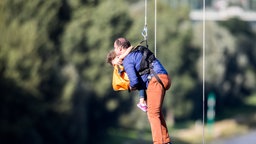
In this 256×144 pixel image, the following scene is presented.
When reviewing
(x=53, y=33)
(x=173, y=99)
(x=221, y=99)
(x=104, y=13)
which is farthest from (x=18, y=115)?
(x=221, y=99)

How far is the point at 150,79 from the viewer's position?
354 inches

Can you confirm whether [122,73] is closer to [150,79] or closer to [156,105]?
[150,79]

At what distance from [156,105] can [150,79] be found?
0.91ft

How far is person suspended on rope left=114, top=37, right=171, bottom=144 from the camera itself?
892 cm

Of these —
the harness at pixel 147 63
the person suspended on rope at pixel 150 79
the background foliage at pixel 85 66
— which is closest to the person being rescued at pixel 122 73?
the person suspended on rope at pixel 150 79

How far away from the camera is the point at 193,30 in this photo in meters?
37.1

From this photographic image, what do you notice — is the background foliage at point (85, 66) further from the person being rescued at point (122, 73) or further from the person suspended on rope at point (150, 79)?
the person suspended on rope at point (150, 79)

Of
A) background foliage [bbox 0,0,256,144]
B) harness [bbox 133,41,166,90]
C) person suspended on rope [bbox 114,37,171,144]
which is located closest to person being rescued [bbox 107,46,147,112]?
person suspended on rope [bbox 114,37,171,144]

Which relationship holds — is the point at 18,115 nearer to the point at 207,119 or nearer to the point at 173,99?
the point at 173,99

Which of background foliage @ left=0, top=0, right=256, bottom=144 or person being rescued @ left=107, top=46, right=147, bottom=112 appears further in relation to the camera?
background foliage @ left=0, top=0, right=256, bottom=144

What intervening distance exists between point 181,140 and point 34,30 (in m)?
9.34

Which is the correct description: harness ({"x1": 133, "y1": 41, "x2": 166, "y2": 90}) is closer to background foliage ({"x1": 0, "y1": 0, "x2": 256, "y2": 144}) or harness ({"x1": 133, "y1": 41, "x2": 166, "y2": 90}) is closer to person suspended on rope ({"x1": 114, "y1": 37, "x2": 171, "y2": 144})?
person suspended on rope ({"x1": 114, "y1": 37, "x2": 171, "y2": 144})

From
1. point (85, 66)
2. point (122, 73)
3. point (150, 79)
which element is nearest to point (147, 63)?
point (150, 79)

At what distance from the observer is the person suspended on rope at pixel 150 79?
8922 mm
